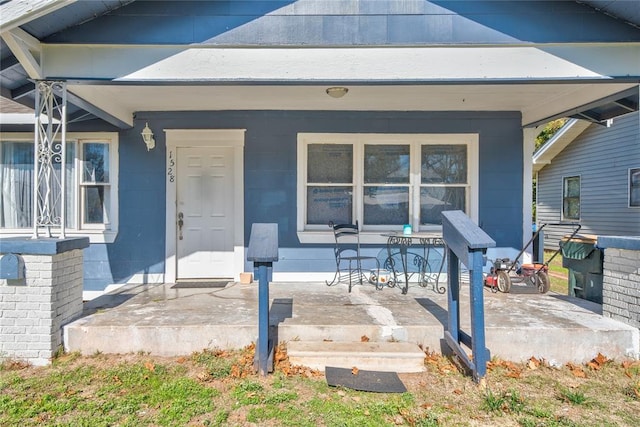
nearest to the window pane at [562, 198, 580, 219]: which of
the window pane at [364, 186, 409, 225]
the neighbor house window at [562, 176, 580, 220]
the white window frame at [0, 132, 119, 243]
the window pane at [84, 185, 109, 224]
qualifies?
the neighbor house window at [562, 176, 580, 220]

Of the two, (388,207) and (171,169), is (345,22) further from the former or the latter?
(171,169)

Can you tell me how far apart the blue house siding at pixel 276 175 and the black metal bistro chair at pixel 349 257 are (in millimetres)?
157

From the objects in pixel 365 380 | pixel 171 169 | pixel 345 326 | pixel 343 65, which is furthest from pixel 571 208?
pixel 171 169

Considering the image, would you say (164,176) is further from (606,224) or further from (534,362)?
(606,224)

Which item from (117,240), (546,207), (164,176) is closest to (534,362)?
(164,176)

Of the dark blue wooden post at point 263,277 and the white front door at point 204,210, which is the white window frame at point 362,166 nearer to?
the white front door at point 204,210

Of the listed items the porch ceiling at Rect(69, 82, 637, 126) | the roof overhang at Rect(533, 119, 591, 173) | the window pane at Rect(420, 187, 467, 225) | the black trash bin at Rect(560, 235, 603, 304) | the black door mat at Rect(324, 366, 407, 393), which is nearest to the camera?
the black door mat at Rect(324, 366, 407, 393)

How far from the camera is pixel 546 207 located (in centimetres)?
1301

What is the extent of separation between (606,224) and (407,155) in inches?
326

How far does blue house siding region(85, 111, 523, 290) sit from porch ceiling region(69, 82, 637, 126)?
154 mm

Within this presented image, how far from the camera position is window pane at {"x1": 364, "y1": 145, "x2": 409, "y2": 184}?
5.38 m

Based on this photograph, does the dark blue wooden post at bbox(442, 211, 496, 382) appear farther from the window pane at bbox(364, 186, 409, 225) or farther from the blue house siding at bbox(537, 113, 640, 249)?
the blue house siding at bbox(537, 113, 640, 249)

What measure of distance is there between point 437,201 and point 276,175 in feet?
7.93

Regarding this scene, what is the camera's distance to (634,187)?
927 centimetres
